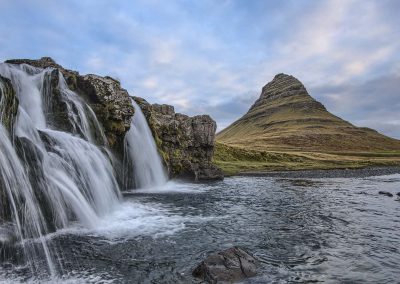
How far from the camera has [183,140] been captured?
202 feet

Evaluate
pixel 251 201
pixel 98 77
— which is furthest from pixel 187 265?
pixel 98 77

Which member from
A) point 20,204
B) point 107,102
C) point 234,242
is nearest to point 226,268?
point 234,242

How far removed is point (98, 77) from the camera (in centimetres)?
4069

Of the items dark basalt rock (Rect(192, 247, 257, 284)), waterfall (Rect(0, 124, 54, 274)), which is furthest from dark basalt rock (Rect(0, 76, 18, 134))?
dark basalt rock (Rect(192, 247, 257, 284))

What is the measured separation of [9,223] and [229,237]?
11667 mm

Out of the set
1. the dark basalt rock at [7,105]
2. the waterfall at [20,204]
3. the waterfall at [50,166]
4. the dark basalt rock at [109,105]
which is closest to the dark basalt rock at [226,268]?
the waterfall at [50,166]

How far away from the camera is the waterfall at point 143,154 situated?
43.1 m

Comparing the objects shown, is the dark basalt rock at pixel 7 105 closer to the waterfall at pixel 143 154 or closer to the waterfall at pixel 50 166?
the waterfall at pixel 50 166

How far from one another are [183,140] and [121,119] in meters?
22.8

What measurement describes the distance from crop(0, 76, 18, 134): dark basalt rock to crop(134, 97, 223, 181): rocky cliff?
29.7m

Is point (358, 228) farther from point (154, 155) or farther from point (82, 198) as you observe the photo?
point (154, 155)

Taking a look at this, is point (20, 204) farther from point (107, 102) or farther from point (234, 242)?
point (107, 102)

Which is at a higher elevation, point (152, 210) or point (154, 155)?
point (154, 155)

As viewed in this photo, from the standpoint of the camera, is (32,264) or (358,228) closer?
(32,264)
